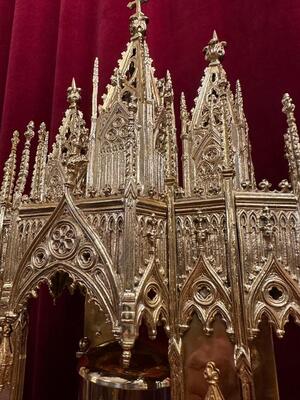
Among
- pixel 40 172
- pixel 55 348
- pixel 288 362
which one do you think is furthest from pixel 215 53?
pixel 55 348

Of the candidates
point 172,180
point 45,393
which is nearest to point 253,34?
point 172,180

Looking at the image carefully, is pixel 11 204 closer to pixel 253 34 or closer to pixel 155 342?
pixel 155 342

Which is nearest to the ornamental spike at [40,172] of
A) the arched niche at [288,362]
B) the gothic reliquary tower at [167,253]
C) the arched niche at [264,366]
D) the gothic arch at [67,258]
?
the gothic reliquary tower at [167,253]

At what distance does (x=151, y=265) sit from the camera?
1.41 m

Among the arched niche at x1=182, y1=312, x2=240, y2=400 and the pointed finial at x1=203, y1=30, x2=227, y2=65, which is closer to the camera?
the arched niche at x1=182, y1=312, x2=240, y2=400

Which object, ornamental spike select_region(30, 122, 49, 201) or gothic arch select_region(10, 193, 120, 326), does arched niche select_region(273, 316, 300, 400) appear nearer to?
gothic arch select_region(10, 193, 120, 326)

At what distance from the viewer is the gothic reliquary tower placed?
1.36m

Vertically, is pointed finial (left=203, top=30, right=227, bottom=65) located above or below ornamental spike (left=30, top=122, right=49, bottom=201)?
above

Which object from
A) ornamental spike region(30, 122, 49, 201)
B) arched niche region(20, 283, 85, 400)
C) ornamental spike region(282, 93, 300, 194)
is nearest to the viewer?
ornamental spike region(282, 93, 300, 194)

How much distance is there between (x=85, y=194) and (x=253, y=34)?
78.1 inches

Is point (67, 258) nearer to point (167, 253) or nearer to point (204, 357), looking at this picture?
point (167, 253)

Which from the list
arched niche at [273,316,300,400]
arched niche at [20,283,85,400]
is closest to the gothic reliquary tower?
arched niche at [273,316,300,400]

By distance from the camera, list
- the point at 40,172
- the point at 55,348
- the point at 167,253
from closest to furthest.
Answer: the point at 167,253 < the point at 40,172 < the point at 55,348

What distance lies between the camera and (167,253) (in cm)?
147
